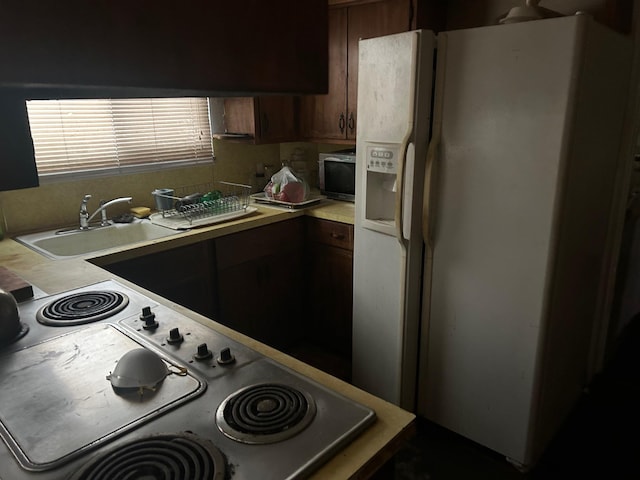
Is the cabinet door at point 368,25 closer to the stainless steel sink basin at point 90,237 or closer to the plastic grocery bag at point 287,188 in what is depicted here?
the plastic grocery bag at point 287,188

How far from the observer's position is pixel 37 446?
81 cm

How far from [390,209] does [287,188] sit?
0.83m

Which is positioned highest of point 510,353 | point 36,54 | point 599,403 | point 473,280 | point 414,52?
point 414,52

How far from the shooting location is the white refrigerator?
157cm

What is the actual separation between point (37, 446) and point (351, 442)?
538 mm

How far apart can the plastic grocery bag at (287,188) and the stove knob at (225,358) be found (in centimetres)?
172

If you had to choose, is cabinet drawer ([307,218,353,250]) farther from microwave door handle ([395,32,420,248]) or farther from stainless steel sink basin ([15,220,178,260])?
stainless steel sink basin ([15,220,178,260])

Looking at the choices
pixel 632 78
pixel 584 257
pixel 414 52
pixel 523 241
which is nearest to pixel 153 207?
pixel 414 52

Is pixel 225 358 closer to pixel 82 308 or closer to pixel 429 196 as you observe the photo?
pixel 82 308

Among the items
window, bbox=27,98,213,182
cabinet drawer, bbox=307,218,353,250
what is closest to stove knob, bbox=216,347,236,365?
window, bbox=27,98,213,182

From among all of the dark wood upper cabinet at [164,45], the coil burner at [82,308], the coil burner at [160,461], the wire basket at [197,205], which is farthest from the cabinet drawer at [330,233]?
the dark wood upper cabinet at [164,45]

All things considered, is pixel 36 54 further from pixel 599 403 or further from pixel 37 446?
pixel 599 403

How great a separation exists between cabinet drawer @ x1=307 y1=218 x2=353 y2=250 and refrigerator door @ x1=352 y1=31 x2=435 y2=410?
0.40m

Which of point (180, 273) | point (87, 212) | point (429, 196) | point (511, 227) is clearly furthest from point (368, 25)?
point (87, 212)
